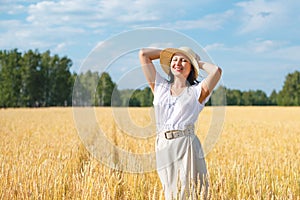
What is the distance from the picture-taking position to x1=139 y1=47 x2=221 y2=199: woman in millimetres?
3545

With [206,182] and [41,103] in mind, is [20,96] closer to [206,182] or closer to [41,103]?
[41,103]

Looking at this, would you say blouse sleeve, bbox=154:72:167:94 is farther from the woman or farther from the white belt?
the white belt

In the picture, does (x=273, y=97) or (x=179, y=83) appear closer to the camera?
(x=179, y=83)

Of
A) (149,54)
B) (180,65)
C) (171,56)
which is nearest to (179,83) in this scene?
(180,65)

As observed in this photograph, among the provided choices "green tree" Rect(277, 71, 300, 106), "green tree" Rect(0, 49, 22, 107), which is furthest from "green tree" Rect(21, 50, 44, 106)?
"green tree" Rect(277, 71, 300, 106)

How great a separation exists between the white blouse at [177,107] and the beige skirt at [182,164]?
113mm

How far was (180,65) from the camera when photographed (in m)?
3.68

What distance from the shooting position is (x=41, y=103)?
62719mm

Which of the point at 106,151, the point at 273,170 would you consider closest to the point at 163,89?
the point at 273,170

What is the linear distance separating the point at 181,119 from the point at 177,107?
12 centimetres

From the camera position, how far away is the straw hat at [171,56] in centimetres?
365

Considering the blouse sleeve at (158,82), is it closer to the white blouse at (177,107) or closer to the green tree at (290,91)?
the white blouse at (177,107)

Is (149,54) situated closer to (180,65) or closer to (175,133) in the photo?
(180,65)

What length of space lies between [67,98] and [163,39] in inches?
2405
